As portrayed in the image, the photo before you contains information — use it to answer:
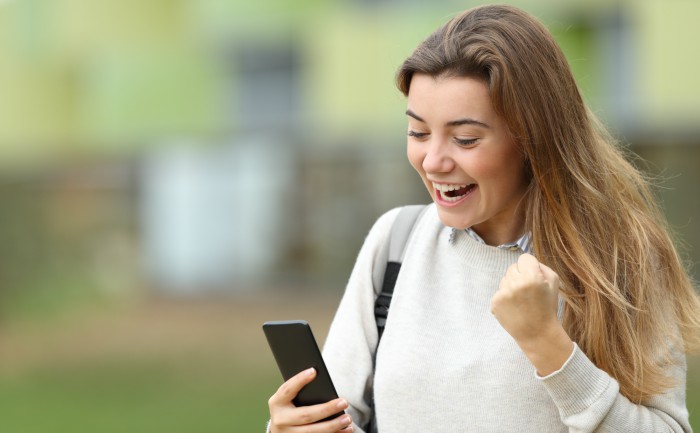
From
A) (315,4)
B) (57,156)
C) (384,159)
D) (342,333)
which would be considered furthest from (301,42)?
(342,333)

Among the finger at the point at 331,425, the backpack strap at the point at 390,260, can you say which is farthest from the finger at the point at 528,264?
the finger at the point at 331,425

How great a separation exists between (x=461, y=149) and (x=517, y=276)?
32cm

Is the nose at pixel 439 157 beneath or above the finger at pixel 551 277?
above

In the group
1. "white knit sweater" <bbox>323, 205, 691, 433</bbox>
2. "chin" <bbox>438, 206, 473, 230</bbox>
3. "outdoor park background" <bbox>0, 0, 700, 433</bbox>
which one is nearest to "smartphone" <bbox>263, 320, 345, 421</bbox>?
"white knit sweater" <bbox>323, 205, 691, 433</bbox>

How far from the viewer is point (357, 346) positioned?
8.30 feet

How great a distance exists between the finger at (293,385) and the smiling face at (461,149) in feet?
1.44

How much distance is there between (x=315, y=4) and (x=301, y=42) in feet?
2.93

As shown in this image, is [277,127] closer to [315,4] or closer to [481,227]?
[315,4]

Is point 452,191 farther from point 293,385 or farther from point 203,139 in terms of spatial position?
point 203,139

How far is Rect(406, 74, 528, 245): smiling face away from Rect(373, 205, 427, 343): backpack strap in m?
0.22

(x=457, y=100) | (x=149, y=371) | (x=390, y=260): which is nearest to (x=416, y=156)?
(x=457, y=100)

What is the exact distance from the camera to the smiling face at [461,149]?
90.6 inches

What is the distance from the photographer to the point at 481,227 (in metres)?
2.52

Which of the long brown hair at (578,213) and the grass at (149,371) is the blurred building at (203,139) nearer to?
the grass at (149,371)
